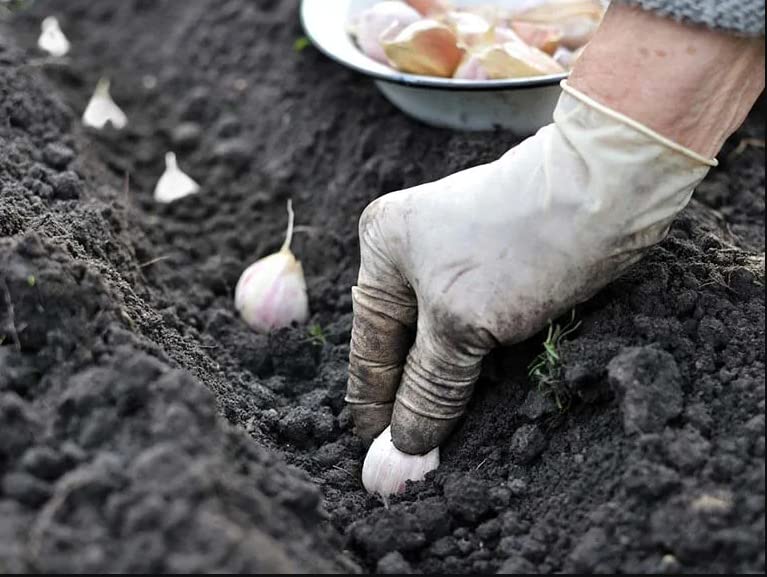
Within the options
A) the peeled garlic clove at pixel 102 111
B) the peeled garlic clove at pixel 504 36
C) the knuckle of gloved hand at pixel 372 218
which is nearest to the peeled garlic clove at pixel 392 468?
the knuckle of gloved hand at pixel 372 218

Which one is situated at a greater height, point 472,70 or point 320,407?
point 472,70

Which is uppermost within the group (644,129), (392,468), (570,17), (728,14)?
(728,14)

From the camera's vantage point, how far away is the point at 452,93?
7.09 feet

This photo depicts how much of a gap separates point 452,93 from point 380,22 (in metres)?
0.31

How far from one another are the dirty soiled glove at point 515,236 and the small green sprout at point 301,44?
132 cm

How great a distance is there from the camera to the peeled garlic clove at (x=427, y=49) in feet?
6.98

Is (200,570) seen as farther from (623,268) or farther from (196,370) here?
(623,268)

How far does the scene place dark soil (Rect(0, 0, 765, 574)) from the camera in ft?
3.92

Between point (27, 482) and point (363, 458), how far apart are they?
675 millimetres

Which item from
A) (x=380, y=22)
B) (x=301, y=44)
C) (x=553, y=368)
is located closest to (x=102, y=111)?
(x=301, y=44)

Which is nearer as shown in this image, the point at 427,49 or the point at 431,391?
the point at 431,391

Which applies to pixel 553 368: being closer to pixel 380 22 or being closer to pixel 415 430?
pixel 415 430

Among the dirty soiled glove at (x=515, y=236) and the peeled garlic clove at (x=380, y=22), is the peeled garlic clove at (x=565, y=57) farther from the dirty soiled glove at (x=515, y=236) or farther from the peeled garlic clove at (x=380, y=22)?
the dirty soiled glove at (x=515, y=236)

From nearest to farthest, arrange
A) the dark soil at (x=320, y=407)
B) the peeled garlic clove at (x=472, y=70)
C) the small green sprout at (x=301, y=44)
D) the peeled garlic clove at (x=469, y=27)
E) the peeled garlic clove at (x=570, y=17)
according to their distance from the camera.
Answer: the dark soil at (x=320, y=407), the peeled garlic clove at (x=472, y=70), the peeled garlic clove at (x=469, y=27), the peeled garlic clove at (x=570, y=17), the small green sprout at (x=301, y=44)
